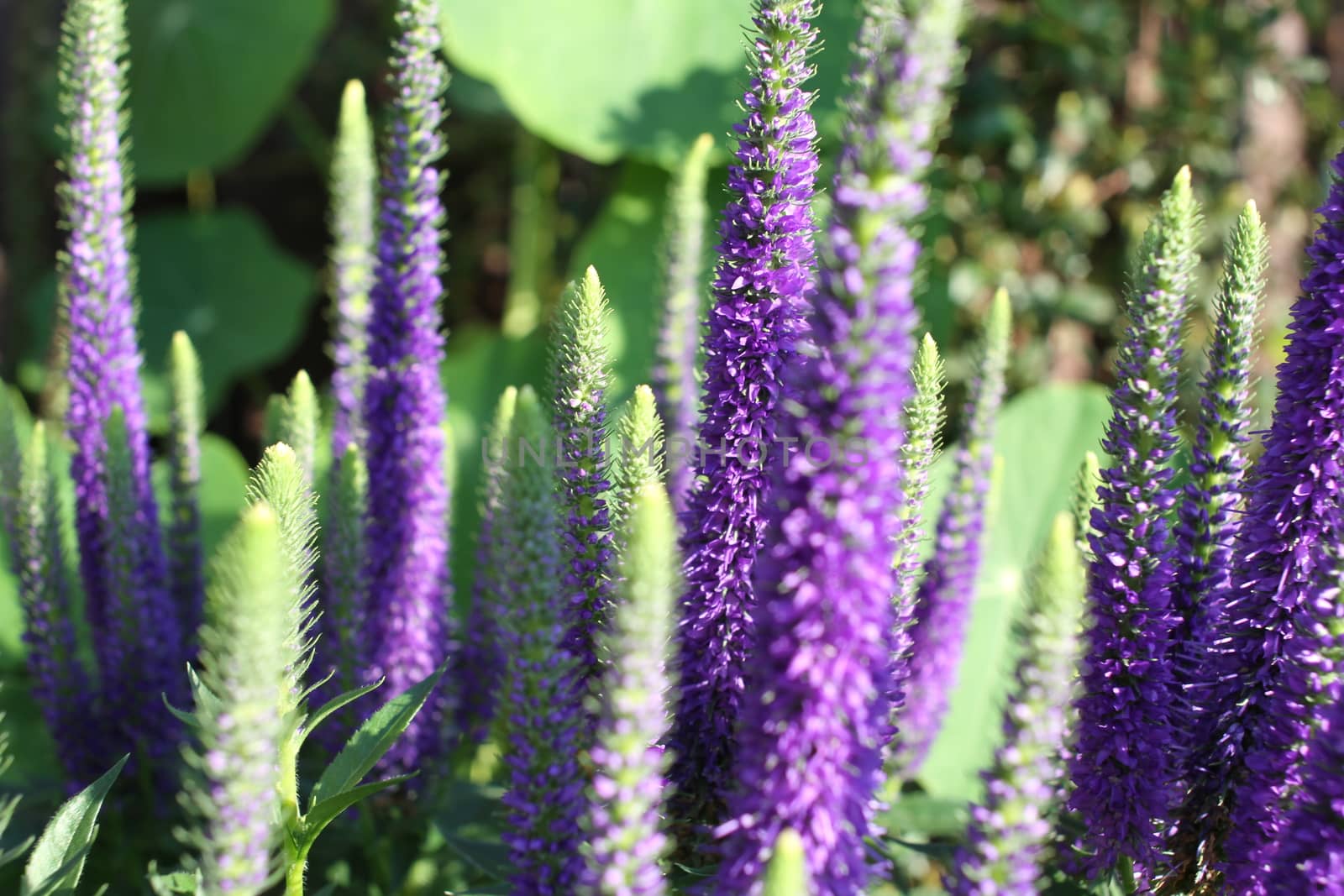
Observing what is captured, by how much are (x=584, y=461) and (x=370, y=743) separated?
0.46 metres

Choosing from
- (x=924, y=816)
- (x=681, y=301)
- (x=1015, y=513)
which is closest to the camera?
(x=924, y=816)

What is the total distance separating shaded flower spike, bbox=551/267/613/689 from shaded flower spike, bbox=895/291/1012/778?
0.71 metres

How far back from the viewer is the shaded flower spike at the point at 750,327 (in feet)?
4.73

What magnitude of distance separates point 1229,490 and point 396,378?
127cm

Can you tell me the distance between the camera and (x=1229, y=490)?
1515 millimetres

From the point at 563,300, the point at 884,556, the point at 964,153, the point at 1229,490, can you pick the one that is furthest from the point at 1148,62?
the point at 884,556

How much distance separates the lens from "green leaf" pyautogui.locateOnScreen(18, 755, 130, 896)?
138 cm

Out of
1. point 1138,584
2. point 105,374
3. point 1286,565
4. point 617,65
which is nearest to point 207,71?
point 617,65

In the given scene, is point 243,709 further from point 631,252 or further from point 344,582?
point 631,252

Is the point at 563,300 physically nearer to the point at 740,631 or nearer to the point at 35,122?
the point at 740,631

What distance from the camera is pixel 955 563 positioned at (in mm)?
2094

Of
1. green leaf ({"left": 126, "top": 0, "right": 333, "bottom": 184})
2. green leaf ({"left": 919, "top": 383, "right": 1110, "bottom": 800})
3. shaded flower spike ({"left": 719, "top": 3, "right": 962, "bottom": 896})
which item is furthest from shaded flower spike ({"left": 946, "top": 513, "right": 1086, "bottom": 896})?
green leaf ({"left": 126, "top": 0, "right": 333, "bottom": 184})

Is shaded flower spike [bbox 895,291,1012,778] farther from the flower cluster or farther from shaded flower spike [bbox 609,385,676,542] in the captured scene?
shaded flower spike [bbox 609,385,676,542]

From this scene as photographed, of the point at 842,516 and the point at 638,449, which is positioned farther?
the point at 638,449
